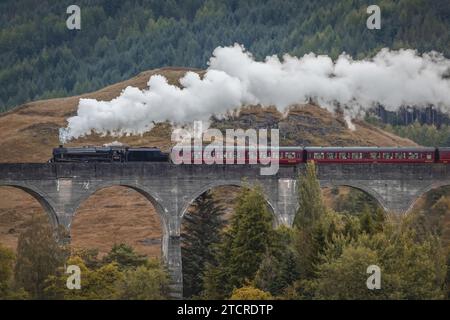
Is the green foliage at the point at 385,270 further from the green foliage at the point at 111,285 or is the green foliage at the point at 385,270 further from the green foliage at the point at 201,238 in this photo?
the green foliage at the point at 201,238

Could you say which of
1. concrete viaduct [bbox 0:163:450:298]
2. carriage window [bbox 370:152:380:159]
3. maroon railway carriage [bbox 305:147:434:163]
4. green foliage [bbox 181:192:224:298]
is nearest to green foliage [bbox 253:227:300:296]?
concrete viaduct [bbox 0:163:450:298]

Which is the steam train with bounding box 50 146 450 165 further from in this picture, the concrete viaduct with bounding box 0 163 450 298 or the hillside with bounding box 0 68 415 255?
the hillside with bounding box 0 68 415 255

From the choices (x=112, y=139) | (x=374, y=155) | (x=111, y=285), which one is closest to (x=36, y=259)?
(x=111, y=285)

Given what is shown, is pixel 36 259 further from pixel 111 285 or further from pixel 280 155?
pixel 280 155

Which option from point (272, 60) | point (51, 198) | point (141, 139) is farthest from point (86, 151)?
point (141, 139)

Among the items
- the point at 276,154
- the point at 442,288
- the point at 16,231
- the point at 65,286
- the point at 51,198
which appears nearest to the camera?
the point at 65,286

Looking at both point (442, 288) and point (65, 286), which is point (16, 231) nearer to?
point (65, 286)
